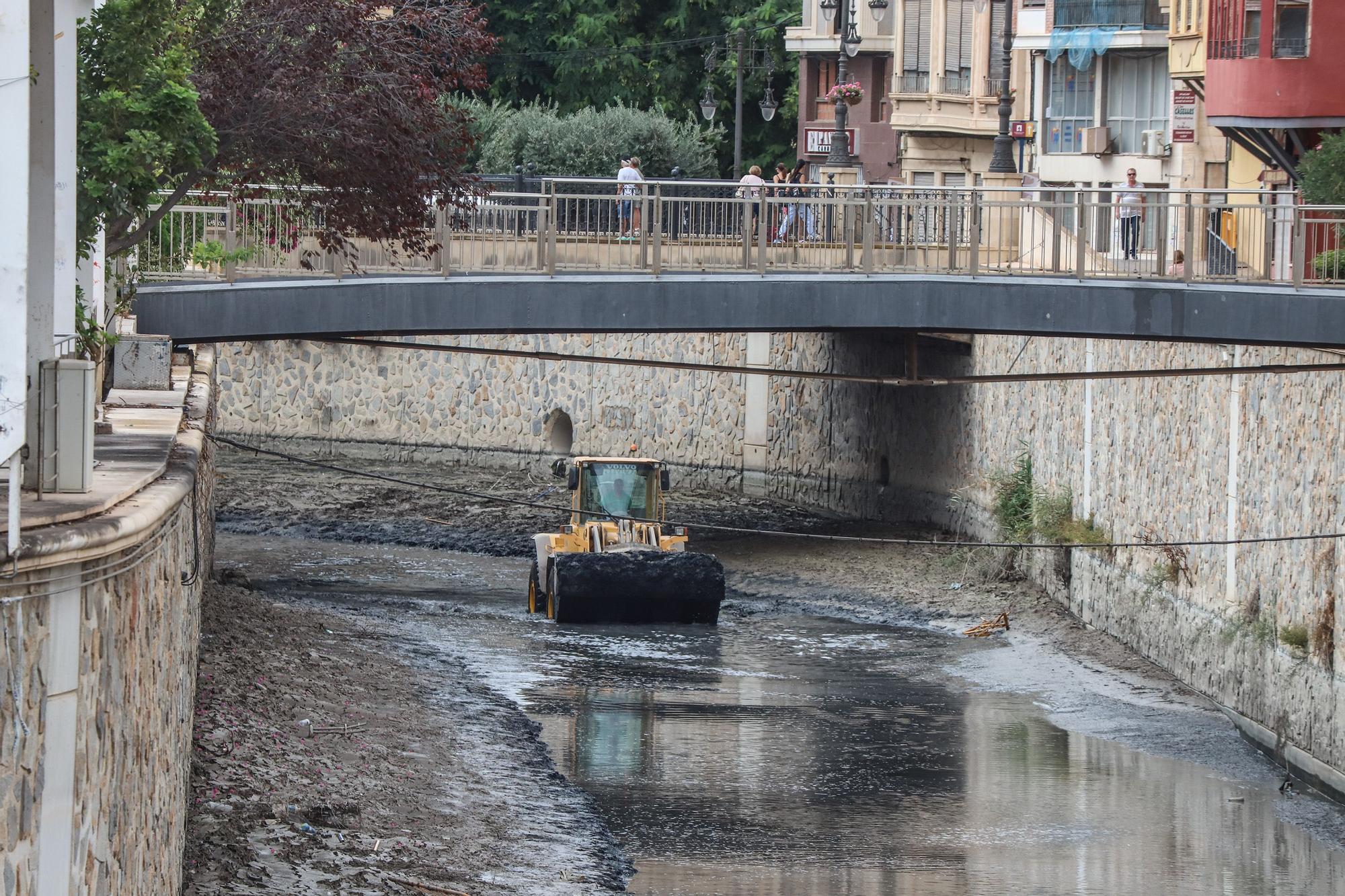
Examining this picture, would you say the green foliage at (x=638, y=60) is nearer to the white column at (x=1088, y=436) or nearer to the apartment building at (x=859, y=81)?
the apartment building at (x=859, y=81)

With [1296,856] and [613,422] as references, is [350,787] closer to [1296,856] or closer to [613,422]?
[1296,856]

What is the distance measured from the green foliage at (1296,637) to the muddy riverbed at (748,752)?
1.27 metres

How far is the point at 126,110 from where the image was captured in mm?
13086

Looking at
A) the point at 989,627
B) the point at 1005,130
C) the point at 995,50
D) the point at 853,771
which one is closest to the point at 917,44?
the point at 995,50

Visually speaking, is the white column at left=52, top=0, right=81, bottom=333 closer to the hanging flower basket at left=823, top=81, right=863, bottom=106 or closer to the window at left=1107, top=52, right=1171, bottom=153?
the window at left=1107, top=52, right=1171, bottom=153

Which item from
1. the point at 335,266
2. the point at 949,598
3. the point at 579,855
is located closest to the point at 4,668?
the point at 579,855

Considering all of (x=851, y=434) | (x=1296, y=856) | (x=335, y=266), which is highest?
(x=335, y=266)

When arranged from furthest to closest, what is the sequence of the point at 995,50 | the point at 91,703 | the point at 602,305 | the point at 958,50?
the point at 958,50 → the point at 995,50 → the point at 602,305 → the point at 91,703

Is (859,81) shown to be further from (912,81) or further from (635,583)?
(635,583)

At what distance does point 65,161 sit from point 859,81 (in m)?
42.6

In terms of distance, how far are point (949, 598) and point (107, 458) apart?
19516 mm

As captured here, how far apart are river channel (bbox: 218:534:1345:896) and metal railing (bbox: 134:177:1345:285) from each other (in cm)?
504

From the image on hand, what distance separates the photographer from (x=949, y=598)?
96.7 ft

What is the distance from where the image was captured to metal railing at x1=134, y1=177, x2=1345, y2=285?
21156 mm
